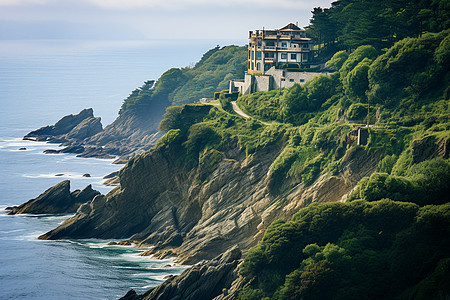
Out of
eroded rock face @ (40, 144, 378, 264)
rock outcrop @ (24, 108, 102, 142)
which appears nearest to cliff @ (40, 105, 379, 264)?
eroded rock face @ (40, 144, 378, 264)

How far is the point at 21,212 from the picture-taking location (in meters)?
112

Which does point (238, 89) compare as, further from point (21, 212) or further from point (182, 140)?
point (21, 212)

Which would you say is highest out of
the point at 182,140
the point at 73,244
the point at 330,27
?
the point at 330,27

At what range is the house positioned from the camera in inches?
4441

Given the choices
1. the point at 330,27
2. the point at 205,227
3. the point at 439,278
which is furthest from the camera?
the point at 330,27

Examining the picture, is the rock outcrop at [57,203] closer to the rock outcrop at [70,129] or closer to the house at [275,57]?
the house at [275,57]

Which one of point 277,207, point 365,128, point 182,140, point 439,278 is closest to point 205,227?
point 277,207

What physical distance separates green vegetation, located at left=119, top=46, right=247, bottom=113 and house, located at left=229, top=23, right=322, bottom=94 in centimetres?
5483

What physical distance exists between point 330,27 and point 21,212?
2286 inches

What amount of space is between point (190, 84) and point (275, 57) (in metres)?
70.3

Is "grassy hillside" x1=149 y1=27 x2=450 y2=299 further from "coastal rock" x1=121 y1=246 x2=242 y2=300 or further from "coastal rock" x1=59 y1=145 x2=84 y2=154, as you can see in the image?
"coastal rock" x1=59 y1=145 x2=84 y2=154

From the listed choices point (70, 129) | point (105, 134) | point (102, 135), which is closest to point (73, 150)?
point (102, 135)

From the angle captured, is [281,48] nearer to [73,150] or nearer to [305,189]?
[305,189]

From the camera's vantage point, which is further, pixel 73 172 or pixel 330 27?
pixel 73 172
